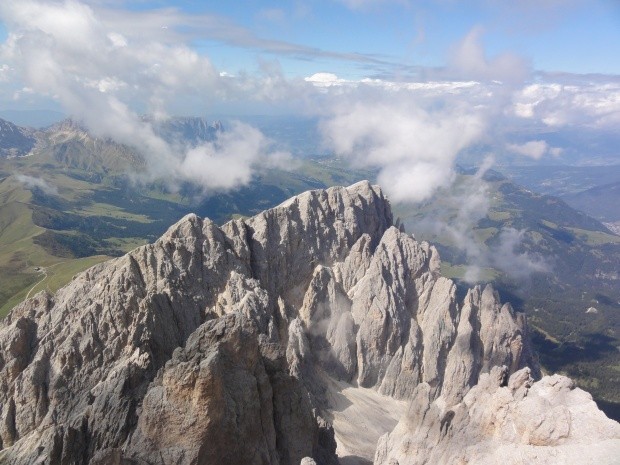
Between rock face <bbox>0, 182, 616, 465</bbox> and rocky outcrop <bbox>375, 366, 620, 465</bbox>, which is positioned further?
rock face <bbox>0, 182, 616, 465</bbox>

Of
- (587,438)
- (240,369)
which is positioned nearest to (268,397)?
(240,369)

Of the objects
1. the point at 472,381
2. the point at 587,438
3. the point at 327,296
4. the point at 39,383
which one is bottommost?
the point at 472,381

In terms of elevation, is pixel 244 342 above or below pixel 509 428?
above

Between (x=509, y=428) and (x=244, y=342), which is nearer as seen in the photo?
(x=509, y=428)

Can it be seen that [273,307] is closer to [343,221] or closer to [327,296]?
[327,296]
